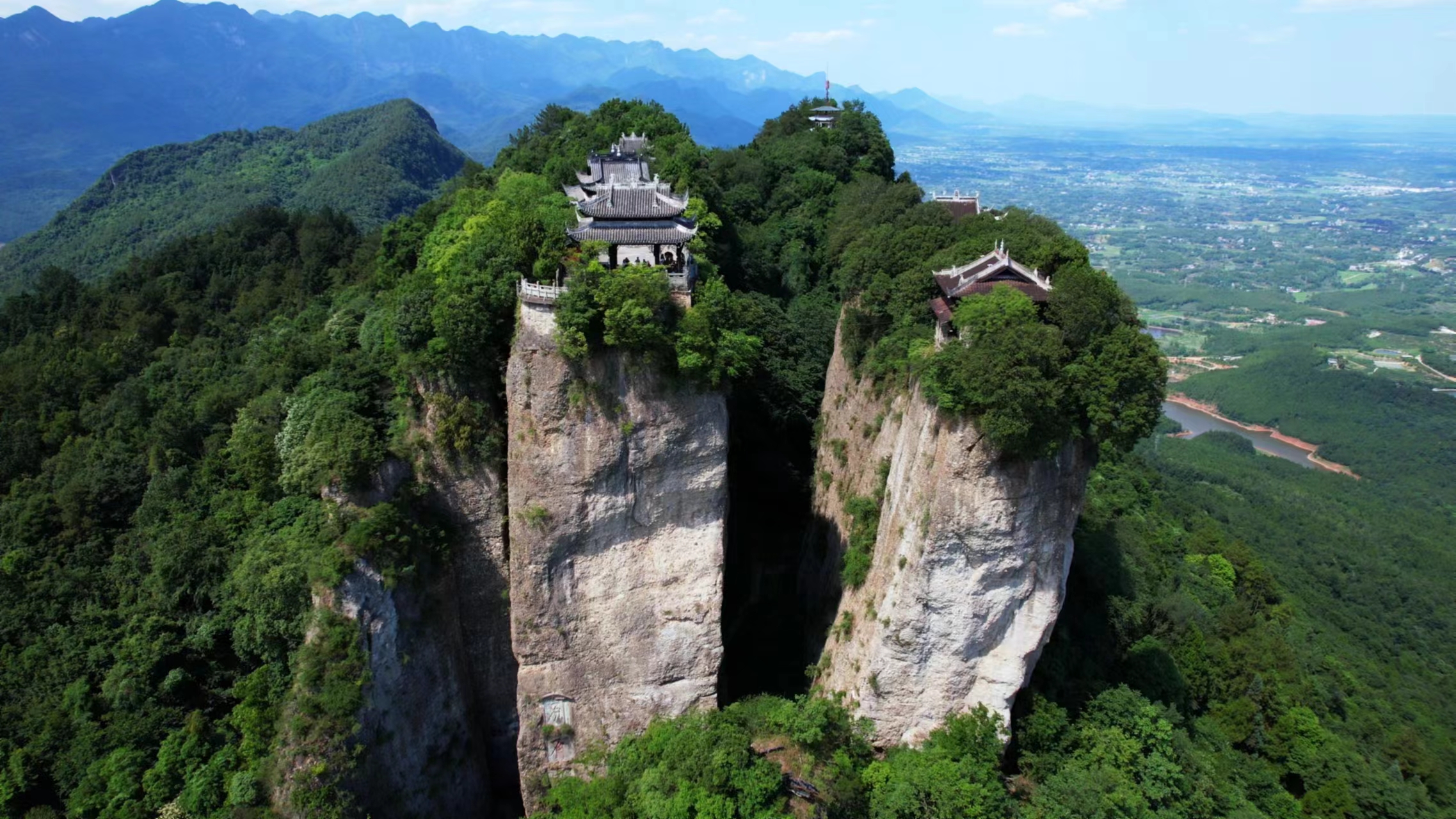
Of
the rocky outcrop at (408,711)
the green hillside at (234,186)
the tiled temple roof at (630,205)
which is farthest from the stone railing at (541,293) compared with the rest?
the green hillside at (234,186)

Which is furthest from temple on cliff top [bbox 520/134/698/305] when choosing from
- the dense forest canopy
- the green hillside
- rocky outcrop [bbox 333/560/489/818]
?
the green hillside

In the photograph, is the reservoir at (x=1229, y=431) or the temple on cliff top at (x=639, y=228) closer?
the temple on cliff top at (x=639, y=228)

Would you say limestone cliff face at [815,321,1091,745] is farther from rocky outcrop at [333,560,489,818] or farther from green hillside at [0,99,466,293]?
green hillside at [0,99,466,293]

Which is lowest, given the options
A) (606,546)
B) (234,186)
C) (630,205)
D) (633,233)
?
(606,546)

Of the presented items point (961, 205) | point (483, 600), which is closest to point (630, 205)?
point (483, 600)

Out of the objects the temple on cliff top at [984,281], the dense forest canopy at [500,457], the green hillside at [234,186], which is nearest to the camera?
the dense forest canopy at [500,457]

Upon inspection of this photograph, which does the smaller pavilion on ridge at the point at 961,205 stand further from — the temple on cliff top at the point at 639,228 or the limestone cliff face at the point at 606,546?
the limestone cliff face at the point at 606,546

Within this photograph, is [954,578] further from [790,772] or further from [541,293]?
[541,293]
